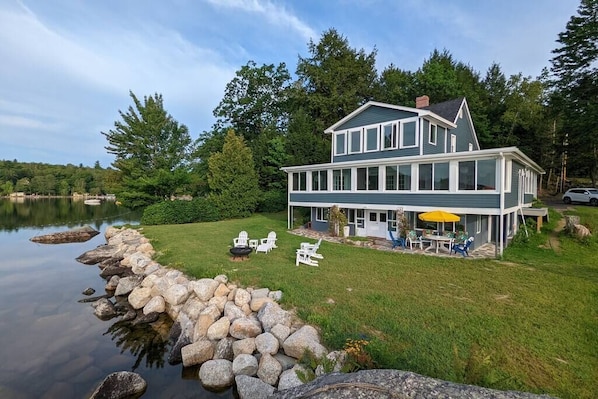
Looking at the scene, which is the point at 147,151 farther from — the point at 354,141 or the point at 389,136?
the point at 389,136

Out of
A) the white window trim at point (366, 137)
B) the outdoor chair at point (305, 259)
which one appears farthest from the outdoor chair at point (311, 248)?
the white window trim at point (366, 137)

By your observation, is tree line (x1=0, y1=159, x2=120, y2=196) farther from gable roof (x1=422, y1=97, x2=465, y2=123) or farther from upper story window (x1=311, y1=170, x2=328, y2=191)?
gable roof (x1=422, y1=97, x2=465, y2=123)

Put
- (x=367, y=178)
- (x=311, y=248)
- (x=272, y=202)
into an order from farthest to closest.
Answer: (x=272, y=202)
(x=367, y=178)
(x=311, y=248)

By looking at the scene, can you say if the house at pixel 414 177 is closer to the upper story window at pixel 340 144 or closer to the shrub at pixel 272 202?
the upper story window at pixel 340 144

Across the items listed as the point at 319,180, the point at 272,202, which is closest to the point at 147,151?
the point at 272,202

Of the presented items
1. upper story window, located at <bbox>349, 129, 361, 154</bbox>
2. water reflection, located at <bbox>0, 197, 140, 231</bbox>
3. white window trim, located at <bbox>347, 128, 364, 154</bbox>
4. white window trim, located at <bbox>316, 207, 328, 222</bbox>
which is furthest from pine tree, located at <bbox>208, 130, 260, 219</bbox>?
water reflection, located at <bbox>0, 197, 140, 231</bbox>

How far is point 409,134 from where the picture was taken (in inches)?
649

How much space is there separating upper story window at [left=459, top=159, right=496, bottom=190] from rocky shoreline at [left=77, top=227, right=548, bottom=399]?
9641 millimetres

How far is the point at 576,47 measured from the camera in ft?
78.6

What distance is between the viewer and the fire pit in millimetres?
11039

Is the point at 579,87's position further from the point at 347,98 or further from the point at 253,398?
the point at 253,398

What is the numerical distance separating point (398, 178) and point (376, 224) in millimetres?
3069

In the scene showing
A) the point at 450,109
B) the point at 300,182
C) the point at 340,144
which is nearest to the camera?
the point at 450,109

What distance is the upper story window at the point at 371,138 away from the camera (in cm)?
1789
